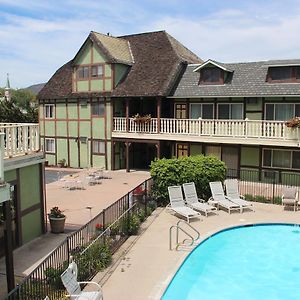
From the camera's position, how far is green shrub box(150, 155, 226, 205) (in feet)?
59.9

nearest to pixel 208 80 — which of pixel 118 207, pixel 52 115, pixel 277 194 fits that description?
pixel 277 194

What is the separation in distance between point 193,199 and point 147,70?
14.2 meters

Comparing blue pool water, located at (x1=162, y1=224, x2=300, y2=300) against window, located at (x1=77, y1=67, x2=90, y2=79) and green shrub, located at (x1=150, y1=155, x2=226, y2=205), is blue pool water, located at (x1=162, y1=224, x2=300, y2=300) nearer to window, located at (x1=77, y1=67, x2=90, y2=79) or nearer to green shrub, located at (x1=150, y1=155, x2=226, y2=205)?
green shrub, located at (x1=150, y1=155, x2=226, y2=205)

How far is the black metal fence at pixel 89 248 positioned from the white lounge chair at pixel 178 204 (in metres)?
1.28

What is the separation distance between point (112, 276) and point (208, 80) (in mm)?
19049

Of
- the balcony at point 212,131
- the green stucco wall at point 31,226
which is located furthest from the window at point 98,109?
the green stucco wall at point 31,226

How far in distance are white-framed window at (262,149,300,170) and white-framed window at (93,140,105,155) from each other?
1205 cm

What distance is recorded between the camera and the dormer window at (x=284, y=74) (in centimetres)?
2381

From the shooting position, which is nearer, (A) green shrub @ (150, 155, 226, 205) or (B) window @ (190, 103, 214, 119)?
(A) green shrub @ (150, 155, 226, 205)

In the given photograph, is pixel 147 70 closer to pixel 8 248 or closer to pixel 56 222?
pixel 56 222

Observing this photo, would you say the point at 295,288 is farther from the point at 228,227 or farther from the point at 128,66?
the point at 128,66

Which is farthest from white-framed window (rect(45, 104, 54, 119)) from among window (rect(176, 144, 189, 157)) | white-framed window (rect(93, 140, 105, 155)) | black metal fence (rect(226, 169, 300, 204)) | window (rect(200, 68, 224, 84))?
black metal fence (rect(226, 169, 300, 204))

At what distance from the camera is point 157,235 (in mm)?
14234

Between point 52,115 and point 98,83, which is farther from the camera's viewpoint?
point 52,115
